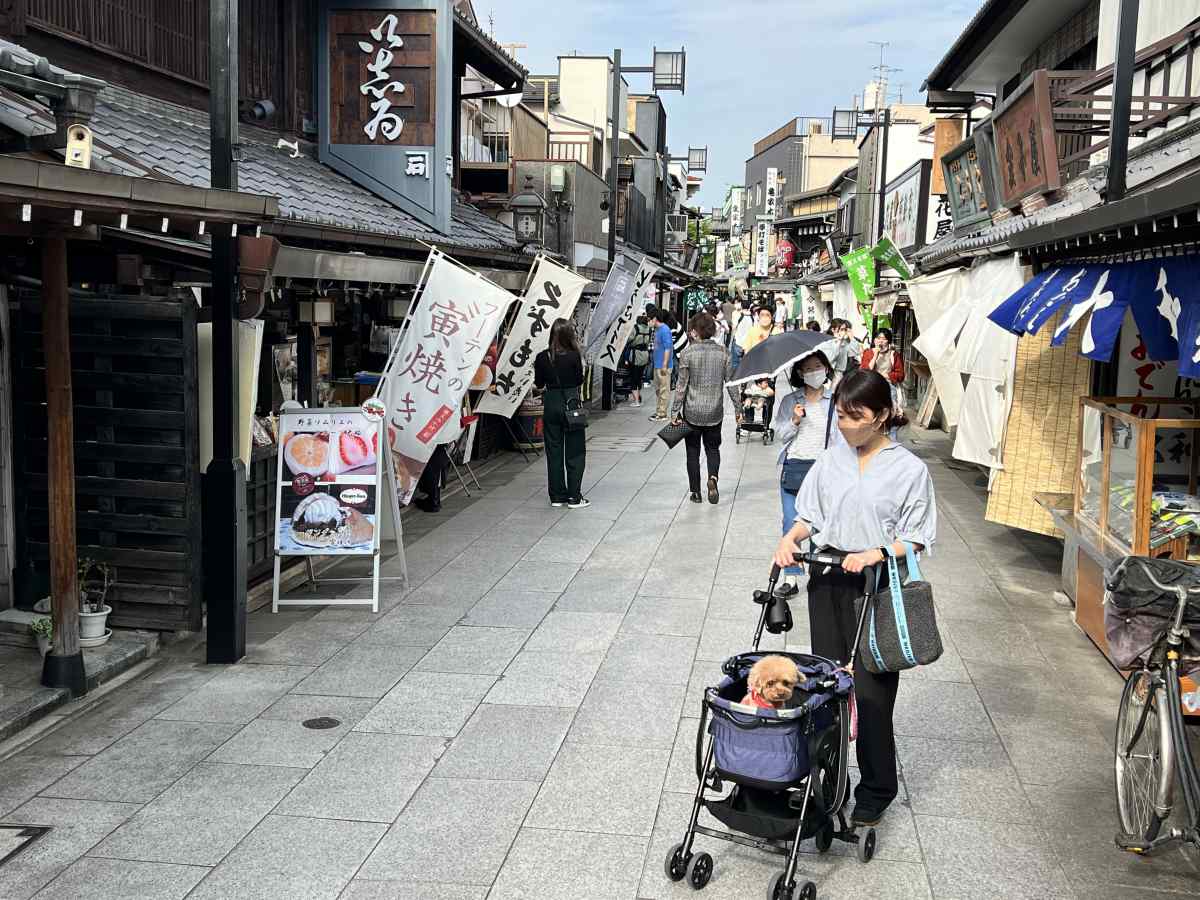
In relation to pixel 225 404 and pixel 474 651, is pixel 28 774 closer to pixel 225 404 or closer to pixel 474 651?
pixel 225 404

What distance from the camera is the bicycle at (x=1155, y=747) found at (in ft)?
16.1

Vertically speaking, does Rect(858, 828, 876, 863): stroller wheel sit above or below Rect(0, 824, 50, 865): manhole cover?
above

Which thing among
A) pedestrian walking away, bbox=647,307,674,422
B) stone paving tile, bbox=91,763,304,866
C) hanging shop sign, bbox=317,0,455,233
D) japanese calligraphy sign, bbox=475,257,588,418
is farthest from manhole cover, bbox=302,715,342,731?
pedestrian walking away, bbox=647,307,674,422

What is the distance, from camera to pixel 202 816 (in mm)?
5488

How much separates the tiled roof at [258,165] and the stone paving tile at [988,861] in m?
6.08

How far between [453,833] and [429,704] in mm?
1788

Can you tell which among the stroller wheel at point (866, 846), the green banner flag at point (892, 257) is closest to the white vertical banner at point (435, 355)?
the stroller wheel at point (866, 846)

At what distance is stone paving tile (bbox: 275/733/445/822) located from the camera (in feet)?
18.3

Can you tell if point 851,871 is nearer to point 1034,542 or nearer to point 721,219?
point 1034,542

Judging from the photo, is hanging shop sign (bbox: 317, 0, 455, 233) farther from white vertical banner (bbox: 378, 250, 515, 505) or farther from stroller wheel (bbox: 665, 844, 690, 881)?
stroller wheel (bbox: 665, 844, 690, 881)

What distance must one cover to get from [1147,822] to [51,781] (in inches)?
207

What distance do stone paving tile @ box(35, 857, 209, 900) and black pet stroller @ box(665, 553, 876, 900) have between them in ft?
6.62

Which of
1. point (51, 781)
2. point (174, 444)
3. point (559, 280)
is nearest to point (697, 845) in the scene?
point (51, 781)

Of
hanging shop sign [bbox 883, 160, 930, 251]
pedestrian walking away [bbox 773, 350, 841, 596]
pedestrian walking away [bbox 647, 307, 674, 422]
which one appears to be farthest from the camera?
hanging shop sign [bbox 883, 160, 930, 251]
